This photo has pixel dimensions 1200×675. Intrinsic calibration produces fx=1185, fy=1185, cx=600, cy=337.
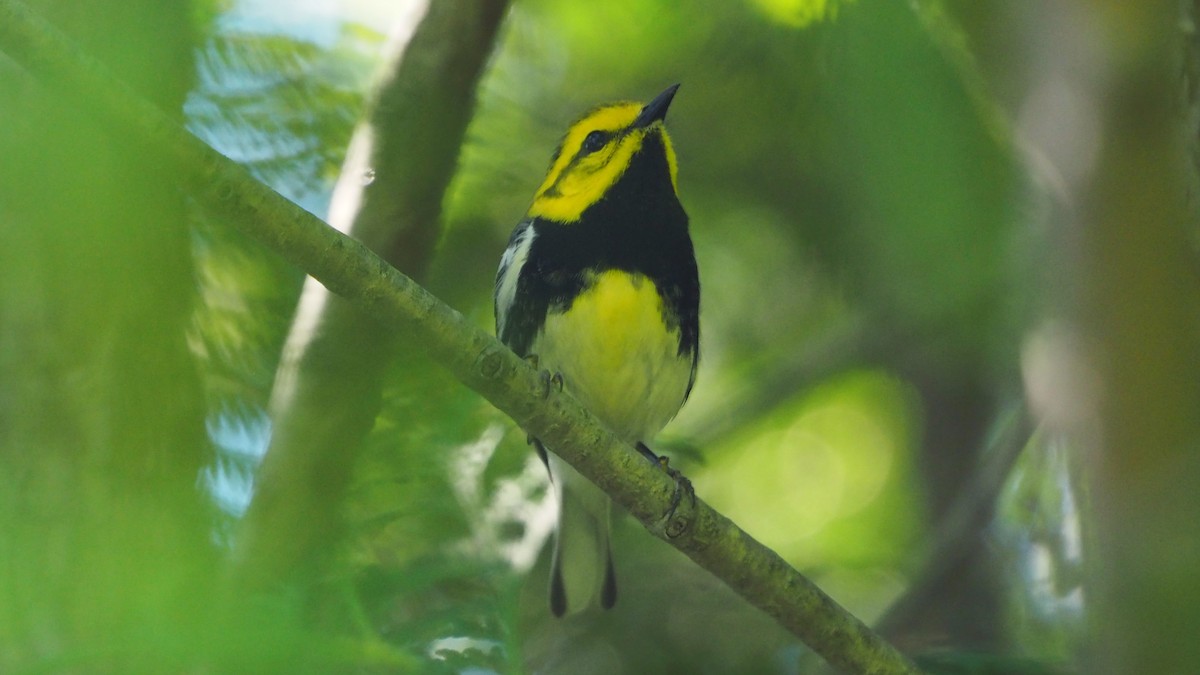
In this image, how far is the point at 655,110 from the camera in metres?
3.34

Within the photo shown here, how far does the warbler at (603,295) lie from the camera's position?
10.3ft

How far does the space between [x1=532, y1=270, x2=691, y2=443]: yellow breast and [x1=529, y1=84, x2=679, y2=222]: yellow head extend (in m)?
0.35

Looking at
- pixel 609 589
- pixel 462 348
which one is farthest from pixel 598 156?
pixel 462 348

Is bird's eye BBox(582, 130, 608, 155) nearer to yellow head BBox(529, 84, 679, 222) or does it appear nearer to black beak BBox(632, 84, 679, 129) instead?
yellow head BBox(529, 84, 679, 222)

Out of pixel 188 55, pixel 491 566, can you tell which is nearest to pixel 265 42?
pixel 188 55

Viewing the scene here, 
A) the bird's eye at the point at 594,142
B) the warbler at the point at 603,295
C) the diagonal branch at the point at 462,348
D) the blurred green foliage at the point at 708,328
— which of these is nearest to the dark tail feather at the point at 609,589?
the warbler at the point at 603,295

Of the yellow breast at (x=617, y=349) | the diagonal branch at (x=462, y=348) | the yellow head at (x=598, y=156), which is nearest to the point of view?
the diagonal branch at (x=462, y=348)

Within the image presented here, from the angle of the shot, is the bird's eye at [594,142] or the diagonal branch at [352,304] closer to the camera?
the diagonal branch at [352,304]

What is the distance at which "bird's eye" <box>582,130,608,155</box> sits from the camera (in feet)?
11.5

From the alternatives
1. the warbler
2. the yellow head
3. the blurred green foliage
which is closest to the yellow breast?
the warbler

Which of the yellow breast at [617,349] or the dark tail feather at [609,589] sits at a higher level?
the yellow breast at [617,349]

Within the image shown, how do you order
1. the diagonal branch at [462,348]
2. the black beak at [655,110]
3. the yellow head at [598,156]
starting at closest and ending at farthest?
1. the diagonal branch at [462,348]
2. the black beak at [655,110]
3. the yellow head at [598,156]

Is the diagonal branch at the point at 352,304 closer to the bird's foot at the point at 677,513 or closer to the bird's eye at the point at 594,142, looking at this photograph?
the bird's foot at the point at 677,513

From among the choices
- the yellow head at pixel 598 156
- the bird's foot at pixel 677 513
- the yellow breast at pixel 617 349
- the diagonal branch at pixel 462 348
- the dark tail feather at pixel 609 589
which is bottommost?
the diagonal branch at pixel 462 348
